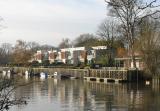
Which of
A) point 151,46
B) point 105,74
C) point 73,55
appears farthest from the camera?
point 73,55

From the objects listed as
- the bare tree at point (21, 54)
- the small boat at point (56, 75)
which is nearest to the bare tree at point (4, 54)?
the bare tree at point (21, 54)

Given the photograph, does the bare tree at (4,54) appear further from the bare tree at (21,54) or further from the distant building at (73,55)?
the distant building at (73,55)

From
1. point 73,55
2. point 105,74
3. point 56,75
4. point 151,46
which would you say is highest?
point 73,55

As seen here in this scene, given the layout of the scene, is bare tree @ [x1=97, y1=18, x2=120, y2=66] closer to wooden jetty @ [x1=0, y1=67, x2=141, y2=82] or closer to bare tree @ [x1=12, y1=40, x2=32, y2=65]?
wooden jetty @ [x1=0, y1=67, x2=141, y2=82]

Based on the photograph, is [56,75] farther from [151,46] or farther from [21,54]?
[21,54]

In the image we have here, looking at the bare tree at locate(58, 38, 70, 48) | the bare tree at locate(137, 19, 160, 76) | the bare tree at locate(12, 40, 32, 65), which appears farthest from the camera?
the bare tree at locate(58, 38, 70, 48)

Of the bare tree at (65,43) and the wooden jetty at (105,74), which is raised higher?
the bare tree at (65,43)

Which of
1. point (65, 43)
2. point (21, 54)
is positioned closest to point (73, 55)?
point (21, 54)

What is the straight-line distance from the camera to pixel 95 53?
350ft

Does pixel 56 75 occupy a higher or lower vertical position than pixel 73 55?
lower

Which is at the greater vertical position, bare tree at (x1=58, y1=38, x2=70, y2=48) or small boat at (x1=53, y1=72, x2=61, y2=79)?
bare tree at (x1=58, y1=38, x2=70, y2=48)

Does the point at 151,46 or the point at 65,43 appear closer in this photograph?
the point at 151,46

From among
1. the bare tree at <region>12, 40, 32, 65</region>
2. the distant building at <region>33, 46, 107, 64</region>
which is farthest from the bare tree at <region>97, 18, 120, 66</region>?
the bare tree at <region>12, 40, 32, 65</region>

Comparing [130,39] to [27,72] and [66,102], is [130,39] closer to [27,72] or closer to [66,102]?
[66,102]
